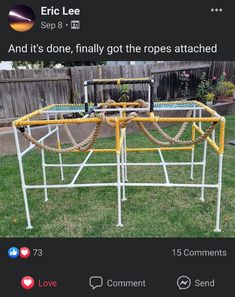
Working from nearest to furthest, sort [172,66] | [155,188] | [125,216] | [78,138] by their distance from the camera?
1. [125,216]
2. [155,188]
3. [78,138]
4. [172,66]

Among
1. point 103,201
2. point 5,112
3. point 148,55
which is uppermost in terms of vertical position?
point 148,55

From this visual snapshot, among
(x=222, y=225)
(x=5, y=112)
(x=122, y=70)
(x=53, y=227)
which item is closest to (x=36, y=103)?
(x=5, y=112)

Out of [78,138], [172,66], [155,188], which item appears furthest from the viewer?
[172,66]

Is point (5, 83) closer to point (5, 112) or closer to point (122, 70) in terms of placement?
point (5, 112)

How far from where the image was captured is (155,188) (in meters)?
3.11

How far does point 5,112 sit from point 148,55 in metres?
4.35
